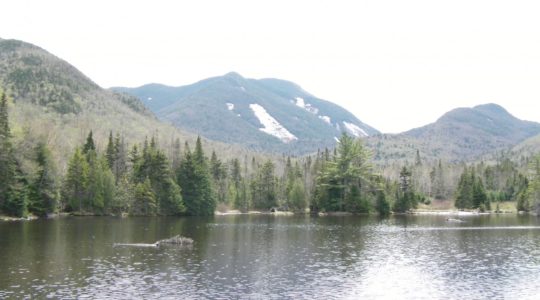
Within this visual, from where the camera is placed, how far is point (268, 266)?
59.0 metres

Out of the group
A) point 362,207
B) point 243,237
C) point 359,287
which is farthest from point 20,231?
point 362,207

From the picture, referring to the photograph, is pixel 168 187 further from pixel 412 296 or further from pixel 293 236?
pixel 412 296

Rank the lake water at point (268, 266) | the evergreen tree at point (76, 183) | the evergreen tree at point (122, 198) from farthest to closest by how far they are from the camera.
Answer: the evergreen tree at point (122, 198) < the evergreen tree at point (76, 183) < the lake water at point (268, 266)

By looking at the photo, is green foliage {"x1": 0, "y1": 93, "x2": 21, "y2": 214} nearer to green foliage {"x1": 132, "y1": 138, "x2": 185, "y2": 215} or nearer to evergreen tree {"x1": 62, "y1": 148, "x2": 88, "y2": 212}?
evergreen tree {"x1": 62, "y1": 148, "x2": 88, "y2": 212}

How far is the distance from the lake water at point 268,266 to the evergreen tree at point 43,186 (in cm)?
3549

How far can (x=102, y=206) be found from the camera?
145m

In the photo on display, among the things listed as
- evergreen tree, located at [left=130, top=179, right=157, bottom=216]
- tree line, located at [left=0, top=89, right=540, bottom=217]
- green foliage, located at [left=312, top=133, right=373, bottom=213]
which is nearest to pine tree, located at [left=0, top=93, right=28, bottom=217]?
tree line, located at [left=0, top=89, right=540, bottom=217]

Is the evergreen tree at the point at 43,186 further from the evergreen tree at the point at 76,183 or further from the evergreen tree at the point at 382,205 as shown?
the evergreen tree at the point at 382,205

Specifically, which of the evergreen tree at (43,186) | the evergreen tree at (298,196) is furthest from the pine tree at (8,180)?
the evergreen tree at (298,196)

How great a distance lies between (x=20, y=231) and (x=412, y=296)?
6660 cm

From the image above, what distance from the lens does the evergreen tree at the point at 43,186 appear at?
125m

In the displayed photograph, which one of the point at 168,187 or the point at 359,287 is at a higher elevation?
the point at 168,187

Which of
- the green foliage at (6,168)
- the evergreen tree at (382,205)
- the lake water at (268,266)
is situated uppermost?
the green foliage at (6,168)

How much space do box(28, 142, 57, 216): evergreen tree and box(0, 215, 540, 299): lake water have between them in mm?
35493
